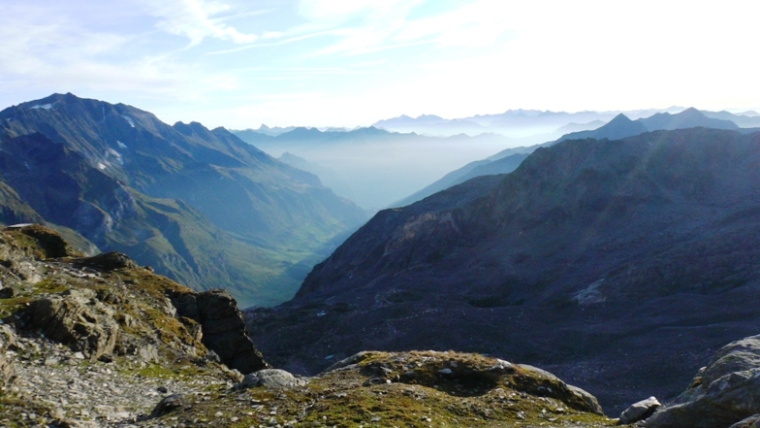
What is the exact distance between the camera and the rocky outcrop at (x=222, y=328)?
1732 inches

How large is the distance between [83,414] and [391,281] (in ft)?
425

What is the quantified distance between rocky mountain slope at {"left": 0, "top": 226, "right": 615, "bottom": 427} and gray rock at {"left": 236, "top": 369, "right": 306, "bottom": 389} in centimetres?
6

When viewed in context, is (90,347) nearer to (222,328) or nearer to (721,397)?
(222,328)

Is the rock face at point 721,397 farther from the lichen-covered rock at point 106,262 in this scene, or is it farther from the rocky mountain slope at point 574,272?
the rocky mountain slope at point 574,272

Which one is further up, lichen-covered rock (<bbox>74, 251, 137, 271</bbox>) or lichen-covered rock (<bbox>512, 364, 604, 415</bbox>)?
lichen-covered rock (<bbox>74, 251, 137, 271</bbox>)

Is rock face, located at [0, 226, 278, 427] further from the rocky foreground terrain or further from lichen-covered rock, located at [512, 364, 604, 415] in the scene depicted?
lichen-covered rock, located at [512, 364, 604, 415]

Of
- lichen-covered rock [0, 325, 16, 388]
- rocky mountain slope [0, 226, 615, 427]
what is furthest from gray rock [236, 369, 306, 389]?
lichen-covered rock [0, 325, 16, 388]

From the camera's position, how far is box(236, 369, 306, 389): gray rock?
23250mm

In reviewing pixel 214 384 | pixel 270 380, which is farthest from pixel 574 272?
pixel 270 380

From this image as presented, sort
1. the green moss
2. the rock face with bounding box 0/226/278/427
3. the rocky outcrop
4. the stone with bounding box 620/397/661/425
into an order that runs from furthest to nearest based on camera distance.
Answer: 1. the rocky outcrop
2. the stone with bounding box 620/397/661/425
3. the rock face with bounding box 0/226/278/427
4. the green moss

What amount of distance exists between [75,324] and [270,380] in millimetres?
12930

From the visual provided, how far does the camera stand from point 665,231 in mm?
131750

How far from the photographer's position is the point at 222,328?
45844 mm

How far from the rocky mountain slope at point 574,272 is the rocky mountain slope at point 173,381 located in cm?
4535
